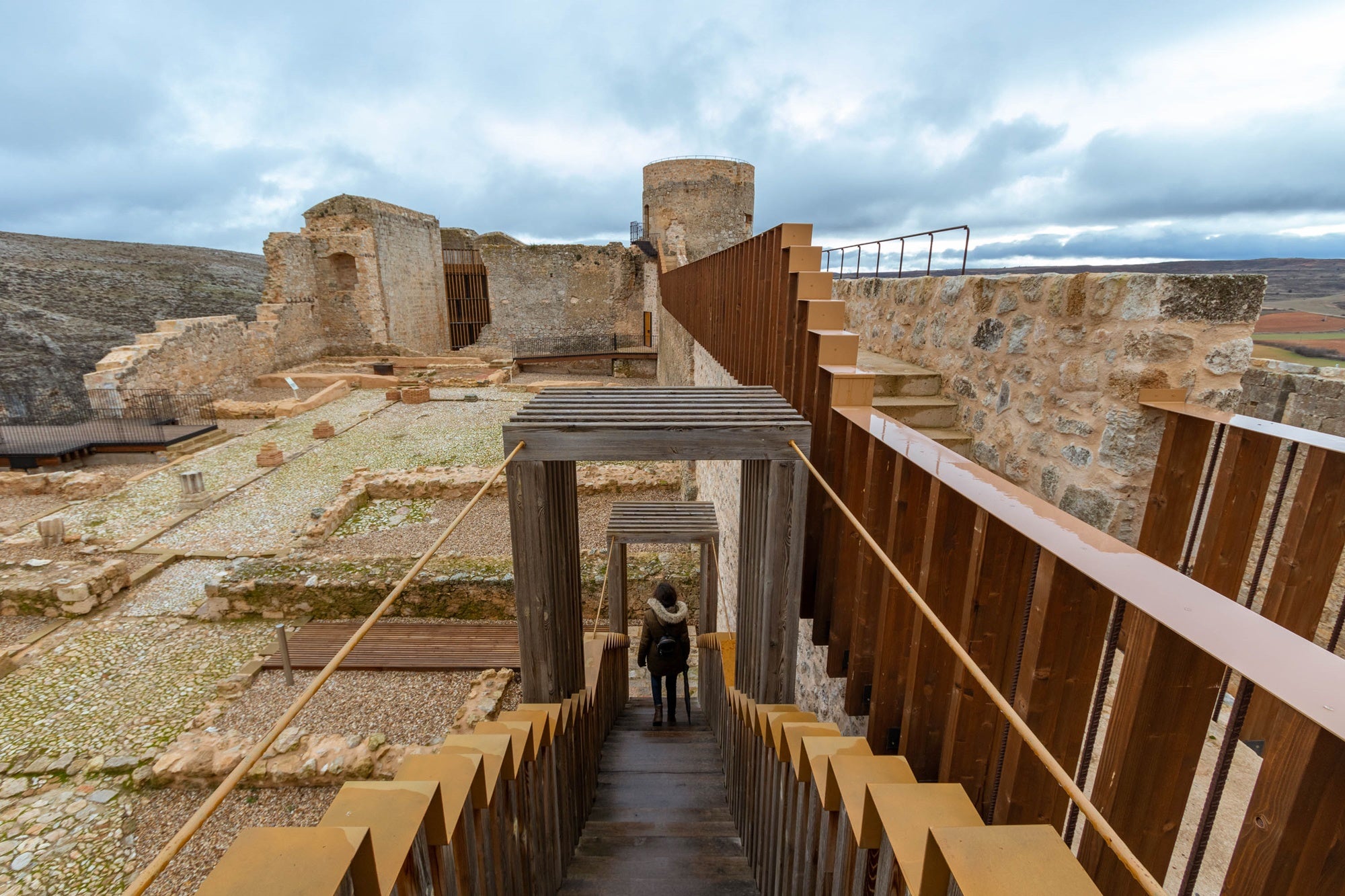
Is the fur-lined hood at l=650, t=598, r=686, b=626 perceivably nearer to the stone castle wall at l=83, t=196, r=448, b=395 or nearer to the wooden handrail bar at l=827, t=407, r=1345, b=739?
the wooden handrail bar at l=827, t=407, r=1345, b=739

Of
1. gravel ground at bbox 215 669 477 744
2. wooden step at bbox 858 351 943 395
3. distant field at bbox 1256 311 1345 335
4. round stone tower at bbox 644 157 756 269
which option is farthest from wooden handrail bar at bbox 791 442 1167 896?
round stone tower at bbox 644 157 756 269

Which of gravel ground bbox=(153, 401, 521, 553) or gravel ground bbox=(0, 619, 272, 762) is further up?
gravel ground bbox=(153, 401, 521, 553)

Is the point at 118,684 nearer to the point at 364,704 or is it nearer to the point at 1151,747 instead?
the point at 364,704

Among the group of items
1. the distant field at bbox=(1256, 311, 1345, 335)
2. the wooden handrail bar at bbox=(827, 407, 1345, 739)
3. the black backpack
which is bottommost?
the black backpack

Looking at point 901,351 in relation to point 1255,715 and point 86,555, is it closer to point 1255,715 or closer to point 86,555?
point 1255,715

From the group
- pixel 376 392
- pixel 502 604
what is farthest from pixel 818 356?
pixel 376 392

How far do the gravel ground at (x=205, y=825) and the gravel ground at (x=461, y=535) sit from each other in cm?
351

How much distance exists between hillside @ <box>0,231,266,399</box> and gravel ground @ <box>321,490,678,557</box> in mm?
14040

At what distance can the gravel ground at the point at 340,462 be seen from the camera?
8.69 m

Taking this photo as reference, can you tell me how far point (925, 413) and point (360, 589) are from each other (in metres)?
6.42

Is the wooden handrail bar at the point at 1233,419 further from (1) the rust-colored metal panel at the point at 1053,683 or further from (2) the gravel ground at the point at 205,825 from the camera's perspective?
(2) the gravel ground at the point at 205,825

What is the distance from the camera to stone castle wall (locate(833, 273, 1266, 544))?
247 cm

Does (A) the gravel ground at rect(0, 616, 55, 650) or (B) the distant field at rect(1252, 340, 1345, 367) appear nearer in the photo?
(B) the distant field at rect(1252, 340, 1345, 367)

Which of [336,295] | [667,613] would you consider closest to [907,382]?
[667,613]
